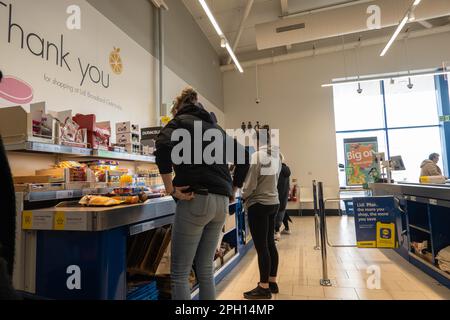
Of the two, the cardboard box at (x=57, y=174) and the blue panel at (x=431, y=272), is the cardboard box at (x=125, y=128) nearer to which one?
the cardboard box at (x=57, y=174)

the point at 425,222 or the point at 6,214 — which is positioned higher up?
the point at 6,214

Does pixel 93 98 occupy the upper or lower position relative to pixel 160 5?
lower

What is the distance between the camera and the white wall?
7.93 m

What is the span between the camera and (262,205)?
96.4 inches

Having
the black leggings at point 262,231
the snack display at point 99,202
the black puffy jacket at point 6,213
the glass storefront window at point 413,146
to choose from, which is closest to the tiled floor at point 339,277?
→ the black leggings at point 262,231

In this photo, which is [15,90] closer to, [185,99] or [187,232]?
[185,99]

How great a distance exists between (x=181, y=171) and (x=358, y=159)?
7.98m

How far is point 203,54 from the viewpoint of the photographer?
293 inches

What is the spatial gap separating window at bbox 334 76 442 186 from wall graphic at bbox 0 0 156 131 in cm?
653

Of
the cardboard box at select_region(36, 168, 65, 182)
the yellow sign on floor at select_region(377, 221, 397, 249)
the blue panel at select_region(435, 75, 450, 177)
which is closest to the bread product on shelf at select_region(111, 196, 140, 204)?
the cardboard box at select_region(36, 168, 65, 182)

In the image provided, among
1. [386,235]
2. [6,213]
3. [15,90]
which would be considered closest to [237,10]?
[15,90]
